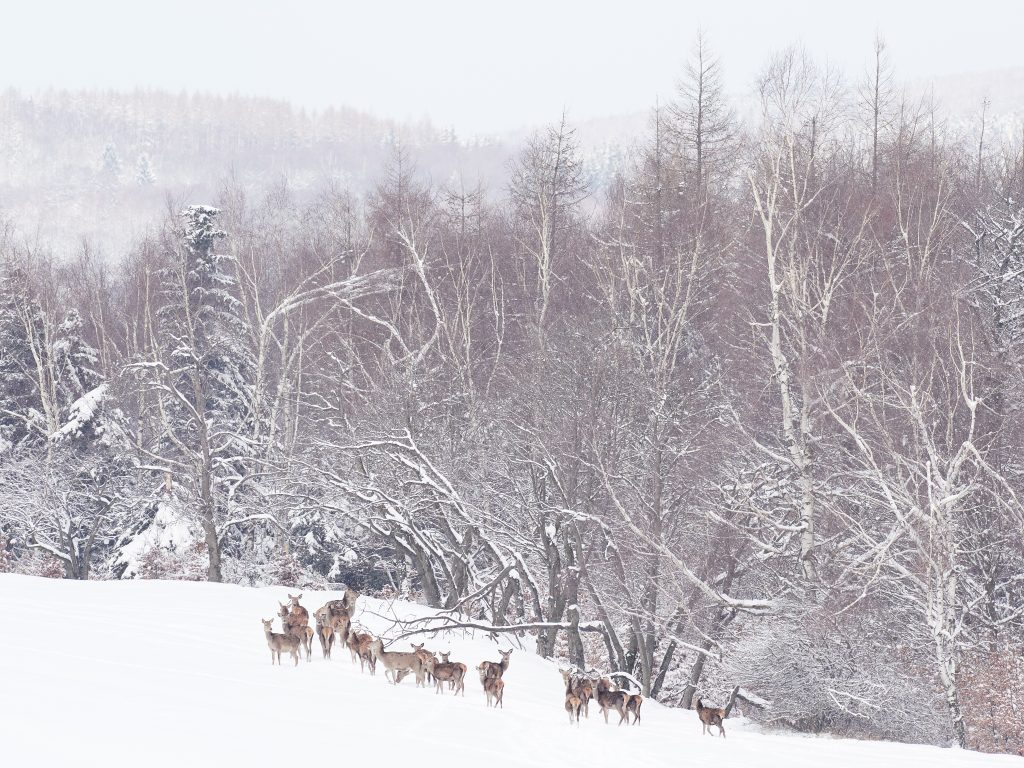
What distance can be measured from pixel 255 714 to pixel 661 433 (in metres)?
14.1

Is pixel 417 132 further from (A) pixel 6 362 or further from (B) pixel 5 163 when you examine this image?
(A) pixel 6 362

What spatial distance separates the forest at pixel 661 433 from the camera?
19.0 meters

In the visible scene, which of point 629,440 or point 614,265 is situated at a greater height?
point 614,265

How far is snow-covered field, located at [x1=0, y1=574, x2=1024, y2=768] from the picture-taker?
659 cm

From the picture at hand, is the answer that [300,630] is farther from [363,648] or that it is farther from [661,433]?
[661,433]

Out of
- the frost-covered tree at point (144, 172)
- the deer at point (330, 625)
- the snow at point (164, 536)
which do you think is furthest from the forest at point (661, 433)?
the frost-covered tree at point (144, 172)

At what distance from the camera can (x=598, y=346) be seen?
2253cm

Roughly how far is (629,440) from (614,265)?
9270 mm

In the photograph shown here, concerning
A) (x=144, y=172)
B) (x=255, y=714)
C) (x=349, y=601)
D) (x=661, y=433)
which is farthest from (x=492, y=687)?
(x=144, y=172)

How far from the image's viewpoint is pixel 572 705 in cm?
1040

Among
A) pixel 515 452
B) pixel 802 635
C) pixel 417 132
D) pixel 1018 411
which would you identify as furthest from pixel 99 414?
pixel 417 132

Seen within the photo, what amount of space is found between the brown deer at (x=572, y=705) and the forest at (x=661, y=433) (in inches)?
275

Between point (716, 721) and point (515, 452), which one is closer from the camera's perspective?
point (716, 721)

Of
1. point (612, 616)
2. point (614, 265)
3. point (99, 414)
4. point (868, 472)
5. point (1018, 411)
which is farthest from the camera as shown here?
point (99, 414)
